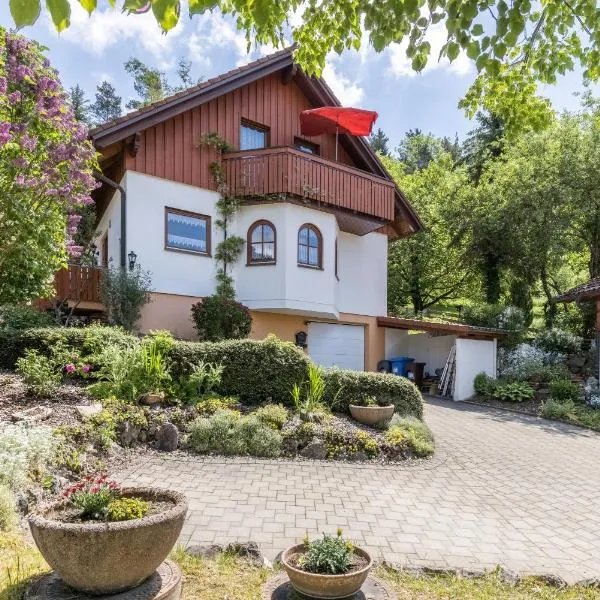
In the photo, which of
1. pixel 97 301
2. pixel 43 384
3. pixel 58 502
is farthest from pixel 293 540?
pixel 97 301

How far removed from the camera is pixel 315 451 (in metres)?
7.75

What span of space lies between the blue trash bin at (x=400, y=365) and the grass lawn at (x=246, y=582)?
13.5 metres

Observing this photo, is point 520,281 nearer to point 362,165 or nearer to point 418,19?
point 362,165

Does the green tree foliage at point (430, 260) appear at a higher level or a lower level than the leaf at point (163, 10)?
higher

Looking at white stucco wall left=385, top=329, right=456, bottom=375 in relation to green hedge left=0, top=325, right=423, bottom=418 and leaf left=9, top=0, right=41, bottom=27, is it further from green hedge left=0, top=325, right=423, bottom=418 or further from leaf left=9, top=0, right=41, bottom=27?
leaf left=9, top=0, right=41, bottom=27

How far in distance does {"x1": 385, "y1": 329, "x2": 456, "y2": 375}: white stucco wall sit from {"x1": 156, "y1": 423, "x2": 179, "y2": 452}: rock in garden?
11860mm

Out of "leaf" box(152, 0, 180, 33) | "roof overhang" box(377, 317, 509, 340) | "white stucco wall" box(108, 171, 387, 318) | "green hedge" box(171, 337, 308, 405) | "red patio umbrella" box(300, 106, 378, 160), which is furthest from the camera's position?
"roof overhang" box(377, 317, 509, 340)

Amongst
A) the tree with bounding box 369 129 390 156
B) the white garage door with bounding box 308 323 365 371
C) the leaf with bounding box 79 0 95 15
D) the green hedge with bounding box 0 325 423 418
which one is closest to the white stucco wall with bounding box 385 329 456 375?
the white garage door with bounding box 308 323 365 371

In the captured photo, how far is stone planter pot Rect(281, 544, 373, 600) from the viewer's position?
330cm

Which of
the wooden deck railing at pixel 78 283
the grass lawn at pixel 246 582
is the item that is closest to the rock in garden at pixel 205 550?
the grass lawn at pixel 246 582

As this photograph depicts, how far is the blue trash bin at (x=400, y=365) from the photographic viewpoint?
17.4 metres

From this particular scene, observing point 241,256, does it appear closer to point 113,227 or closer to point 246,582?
point 113,227

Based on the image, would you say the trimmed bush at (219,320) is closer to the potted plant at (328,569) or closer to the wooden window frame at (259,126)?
the wooden window frame at (259,126)

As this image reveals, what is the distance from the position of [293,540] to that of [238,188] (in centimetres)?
1120
